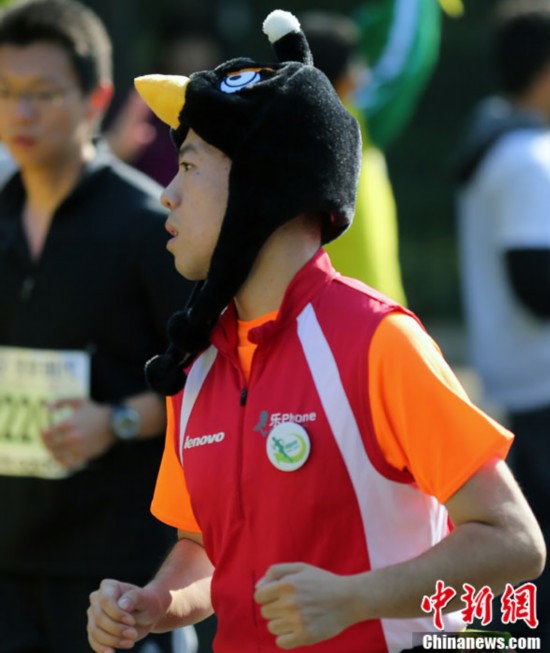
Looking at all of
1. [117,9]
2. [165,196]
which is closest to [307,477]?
[165,196]

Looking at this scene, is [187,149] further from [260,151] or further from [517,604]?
[517,604]

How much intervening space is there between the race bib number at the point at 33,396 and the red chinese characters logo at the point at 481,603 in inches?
59.8

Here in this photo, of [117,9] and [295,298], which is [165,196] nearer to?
[295,298]

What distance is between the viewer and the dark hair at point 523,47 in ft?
20.3

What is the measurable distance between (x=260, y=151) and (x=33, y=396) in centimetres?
164

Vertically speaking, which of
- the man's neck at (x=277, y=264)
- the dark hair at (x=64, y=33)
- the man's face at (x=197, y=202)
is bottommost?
the man's neck at (x=277, y=264)

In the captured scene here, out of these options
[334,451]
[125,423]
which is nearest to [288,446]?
[334,451]

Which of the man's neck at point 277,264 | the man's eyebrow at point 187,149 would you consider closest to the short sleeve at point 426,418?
the man's neck at point 277,264

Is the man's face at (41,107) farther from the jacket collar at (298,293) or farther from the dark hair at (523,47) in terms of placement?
the dark hair at (523,47)

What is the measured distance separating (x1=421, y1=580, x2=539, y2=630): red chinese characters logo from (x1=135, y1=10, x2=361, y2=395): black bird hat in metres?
0.72

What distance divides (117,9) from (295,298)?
19.2 feet

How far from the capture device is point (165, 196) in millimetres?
3053

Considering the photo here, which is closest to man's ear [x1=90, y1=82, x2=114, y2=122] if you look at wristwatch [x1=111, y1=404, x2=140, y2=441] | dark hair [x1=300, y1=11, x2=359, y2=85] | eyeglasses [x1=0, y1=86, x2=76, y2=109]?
eyeglasses [x1=0, y1=86, x2=76, y2=109]

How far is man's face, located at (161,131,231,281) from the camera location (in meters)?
2.99
